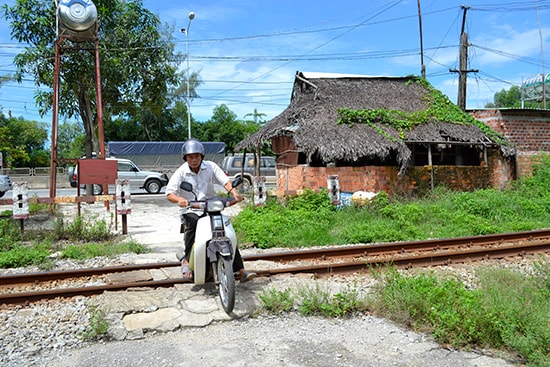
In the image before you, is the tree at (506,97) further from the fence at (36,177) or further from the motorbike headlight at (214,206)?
the motorbike headlight at (214,206)

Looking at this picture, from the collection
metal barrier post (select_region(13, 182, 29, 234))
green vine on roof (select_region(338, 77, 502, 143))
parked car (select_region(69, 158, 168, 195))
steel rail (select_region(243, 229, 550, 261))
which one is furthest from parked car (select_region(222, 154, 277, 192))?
steel rail (select_region(243, 229, 550, 261))

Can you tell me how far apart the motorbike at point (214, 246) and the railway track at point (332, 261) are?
804 mm

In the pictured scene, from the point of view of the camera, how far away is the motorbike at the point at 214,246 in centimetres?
472

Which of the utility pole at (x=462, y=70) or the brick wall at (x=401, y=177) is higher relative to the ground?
the utility pole at (x=462, y=70)

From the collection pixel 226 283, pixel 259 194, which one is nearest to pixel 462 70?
pixel 259 194

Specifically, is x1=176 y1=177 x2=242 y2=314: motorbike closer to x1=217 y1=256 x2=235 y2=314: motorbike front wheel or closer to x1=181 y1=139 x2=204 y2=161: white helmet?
x1=217 y1=256 x2=235 y2=314: motorbike front wheel

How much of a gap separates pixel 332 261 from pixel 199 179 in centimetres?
286

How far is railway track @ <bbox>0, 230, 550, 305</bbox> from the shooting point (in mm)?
5555

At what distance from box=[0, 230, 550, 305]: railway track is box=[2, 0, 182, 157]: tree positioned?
1101 cm

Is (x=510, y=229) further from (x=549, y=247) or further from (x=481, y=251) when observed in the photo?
(x=481, y=251)

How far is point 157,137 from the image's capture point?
46.8 meters

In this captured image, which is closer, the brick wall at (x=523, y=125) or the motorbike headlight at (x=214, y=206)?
the motorbike headlight at (x=214, y=206)

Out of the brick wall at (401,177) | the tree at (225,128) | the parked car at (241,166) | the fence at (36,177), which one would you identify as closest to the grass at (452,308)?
the brick wall at (401,177)

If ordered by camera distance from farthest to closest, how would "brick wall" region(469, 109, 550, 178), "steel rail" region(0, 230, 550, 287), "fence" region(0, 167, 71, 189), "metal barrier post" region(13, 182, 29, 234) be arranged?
"fence" region(0, 167, 71, 189)
"brick wall" region(469, 109, 550, 178)
"metal barrier post" region(13, 182, 29, 234)
"steel rail" region(0, 230, 550, 287)
